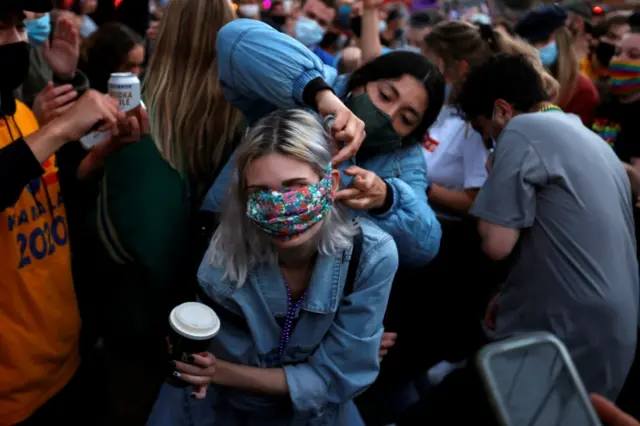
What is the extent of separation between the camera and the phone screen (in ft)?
3.12

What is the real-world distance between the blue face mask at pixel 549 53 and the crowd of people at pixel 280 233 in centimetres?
126

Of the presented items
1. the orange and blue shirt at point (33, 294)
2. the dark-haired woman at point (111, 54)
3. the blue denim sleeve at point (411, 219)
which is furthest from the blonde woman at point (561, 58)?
the orange and blue shirt at point (33, 294)

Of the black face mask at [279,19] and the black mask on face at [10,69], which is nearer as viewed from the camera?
the black mask on face at [10,69]

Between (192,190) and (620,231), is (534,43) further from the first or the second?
(192,190)

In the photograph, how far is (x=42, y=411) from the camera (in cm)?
195

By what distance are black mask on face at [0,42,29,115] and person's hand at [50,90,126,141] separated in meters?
0.28

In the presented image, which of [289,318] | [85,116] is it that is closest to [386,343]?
[289,318]

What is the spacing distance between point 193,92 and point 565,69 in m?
2.86

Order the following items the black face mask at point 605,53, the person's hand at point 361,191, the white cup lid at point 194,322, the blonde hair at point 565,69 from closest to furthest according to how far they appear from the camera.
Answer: the white cup lid at point 194,322, the person's hand at point 361,191, the blonde hair at point 565,69, the black face mask at point 605,53

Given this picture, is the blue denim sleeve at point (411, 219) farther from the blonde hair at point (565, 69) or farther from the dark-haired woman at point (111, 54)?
the blonde hair at point (565, 69)

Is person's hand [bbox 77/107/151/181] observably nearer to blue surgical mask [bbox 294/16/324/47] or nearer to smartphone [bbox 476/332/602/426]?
smartphone [bbox 476/332/602/426]

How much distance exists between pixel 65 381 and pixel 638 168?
8.77 feet

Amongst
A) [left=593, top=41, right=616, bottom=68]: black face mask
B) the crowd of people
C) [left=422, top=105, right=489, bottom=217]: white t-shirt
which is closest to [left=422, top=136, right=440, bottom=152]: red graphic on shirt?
[left=422, top=105, right=489, bottom=217]: white t-shirt

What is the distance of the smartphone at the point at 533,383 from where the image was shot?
944 mm
